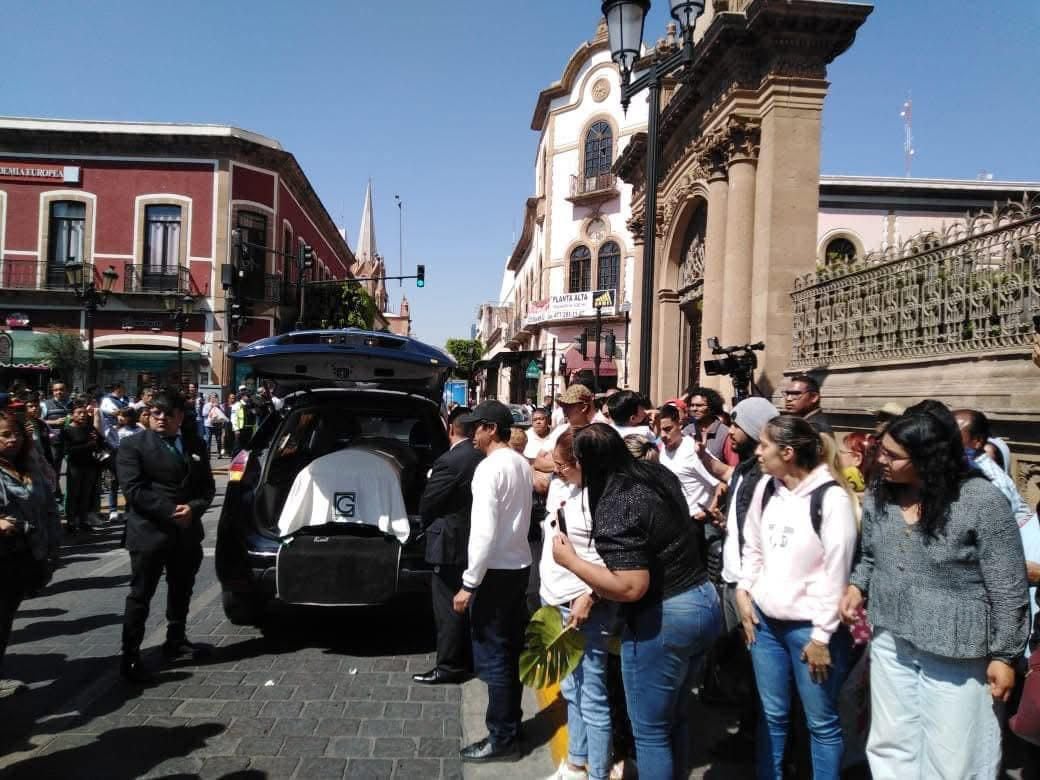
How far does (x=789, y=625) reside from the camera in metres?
3.11

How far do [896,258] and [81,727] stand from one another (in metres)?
10.3

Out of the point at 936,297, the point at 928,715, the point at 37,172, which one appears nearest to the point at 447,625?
the point at 928,715

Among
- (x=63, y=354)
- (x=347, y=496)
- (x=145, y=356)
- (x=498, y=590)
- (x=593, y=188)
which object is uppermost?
(x=593, y=188)

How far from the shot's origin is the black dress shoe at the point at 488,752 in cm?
374

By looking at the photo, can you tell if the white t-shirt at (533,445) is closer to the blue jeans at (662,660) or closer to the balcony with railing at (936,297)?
the blue jeans at (662,660)

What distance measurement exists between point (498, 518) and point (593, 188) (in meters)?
36.9

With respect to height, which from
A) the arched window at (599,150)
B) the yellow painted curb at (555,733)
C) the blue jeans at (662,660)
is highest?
the arched window at (599,150)

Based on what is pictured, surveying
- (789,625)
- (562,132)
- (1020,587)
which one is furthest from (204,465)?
(562,132)

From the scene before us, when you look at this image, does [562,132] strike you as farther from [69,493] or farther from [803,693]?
[803,693]

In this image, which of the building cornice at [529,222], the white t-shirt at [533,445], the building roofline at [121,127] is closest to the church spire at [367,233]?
the building cornice at [529,222]

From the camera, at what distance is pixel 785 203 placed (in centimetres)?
1320

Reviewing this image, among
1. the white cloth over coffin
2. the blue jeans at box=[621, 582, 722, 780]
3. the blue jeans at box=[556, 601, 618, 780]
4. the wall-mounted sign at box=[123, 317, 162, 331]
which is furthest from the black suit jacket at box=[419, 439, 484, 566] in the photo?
the wall-mounted sign at box=[123, 317, 162, 331]

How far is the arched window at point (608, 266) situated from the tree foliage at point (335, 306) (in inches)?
511

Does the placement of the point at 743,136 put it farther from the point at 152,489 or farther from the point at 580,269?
the point at 580,269
